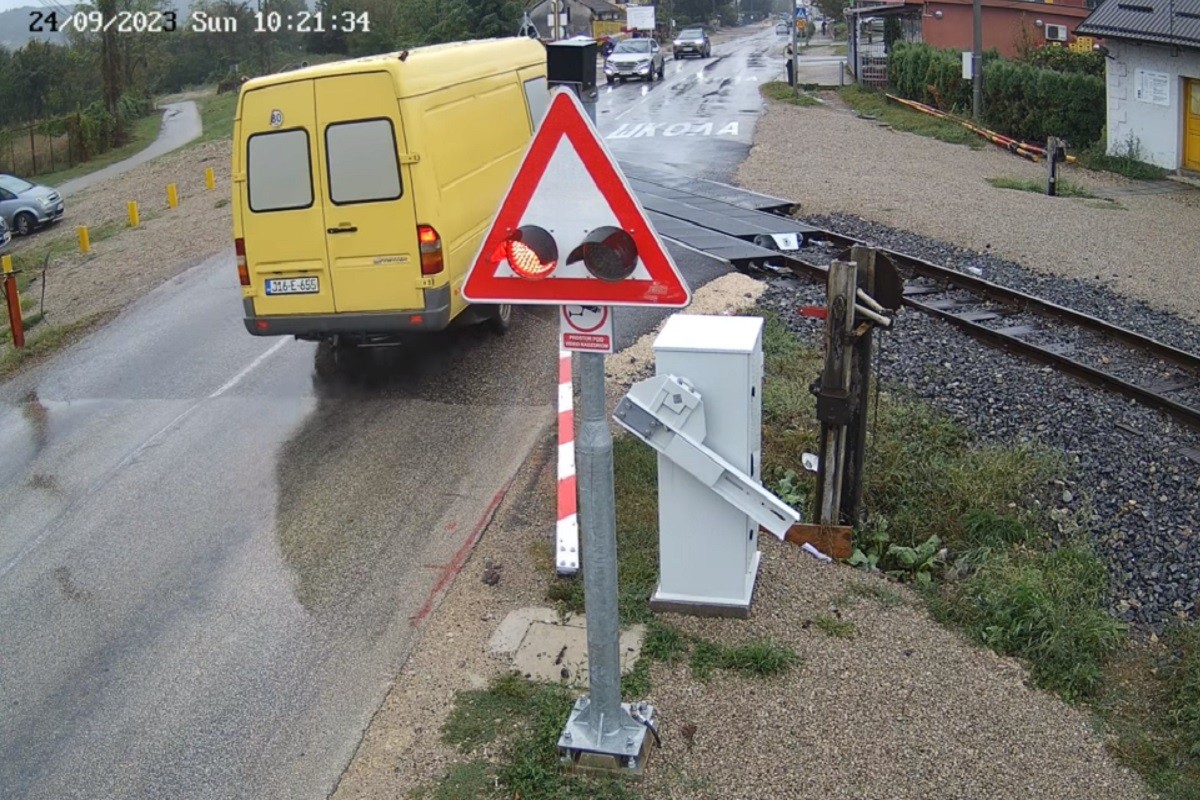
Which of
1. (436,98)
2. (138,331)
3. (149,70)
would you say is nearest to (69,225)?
(138,331)

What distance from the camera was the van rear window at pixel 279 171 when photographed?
993cm

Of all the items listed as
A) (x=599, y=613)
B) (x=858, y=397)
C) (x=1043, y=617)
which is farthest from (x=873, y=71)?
(x=599, y=613)

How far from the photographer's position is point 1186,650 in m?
6.55

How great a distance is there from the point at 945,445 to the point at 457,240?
4.25m

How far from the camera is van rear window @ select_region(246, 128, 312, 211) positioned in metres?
9.93

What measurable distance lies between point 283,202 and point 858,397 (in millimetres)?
5183

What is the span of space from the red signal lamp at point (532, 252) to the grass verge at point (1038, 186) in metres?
20.1

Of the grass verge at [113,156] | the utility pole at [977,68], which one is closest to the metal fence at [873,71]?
the utility pole at [977,68]

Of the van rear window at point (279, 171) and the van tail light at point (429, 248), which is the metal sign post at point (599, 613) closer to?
the van tail light at point (429, 248)

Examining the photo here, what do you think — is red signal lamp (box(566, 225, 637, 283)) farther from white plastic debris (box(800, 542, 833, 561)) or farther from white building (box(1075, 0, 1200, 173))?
white building (box(1075, 0, 1200, 173))

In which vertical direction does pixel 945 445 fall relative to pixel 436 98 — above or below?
below

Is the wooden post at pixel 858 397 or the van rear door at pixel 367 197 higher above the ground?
the van rear door at pixel 367 197

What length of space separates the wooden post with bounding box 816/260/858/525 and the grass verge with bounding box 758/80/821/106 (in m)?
32.5

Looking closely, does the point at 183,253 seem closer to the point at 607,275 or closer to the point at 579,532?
the point at 579,532
